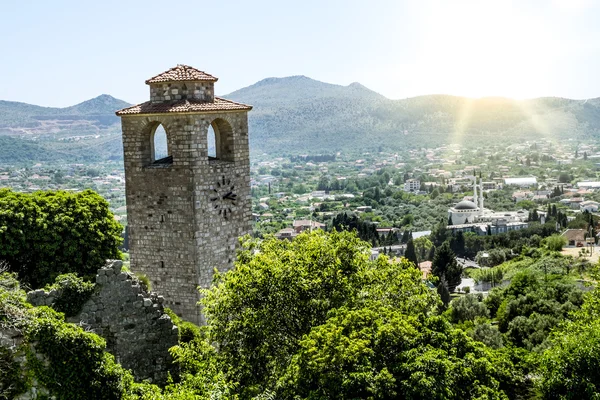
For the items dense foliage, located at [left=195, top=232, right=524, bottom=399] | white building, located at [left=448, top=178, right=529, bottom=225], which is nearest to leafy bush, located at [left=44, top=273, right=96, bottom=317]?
dense foliage, located at [left=195, top=232, right=524, bottom=399]

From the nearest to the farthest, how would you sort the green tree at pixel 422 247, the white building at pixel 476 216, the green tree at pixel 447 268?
the green tree at pixel 447 268
the green tree at pixel 422 247
the white building at pixel 476 216

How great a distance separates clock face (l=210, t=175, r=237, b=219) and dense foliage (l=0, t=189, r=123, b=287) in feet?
8.65

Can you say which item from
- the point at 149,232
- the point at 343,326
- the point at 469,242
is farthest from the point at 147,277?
the point at 469,242

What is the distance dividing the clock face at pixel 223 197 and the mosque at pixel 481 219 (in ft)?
307

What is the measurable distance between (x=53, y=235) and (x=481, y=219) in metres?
109

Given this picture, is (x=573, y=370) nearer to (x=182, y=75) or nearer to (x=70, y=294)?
(x=70, y=294)

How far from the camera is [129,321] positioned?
11.0m

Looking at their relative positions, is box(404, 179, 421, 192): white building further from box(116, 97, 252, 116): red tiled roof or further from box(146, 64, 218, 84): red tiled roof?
box(116, 97, 252, 116): red tiled roof

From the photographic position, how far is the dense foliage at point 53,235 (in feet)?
49.7

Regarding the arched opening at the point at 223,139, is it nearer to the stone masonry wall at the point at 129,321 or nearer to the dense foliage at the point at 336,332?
the dense foliage at the point at 336,332

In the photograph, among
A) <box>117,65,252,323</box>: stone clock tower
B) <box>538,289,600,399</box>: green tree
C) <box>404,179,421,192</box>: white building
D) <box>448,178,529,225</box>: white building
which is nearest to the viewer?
<box>538,289,600,399</box>: green tree

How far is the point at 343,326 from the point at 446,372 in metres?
1.63

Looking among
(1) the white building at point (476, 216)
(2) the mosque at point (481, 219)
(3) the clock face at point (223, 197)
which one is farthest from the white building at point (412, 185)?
(3) the clock face at point (223, 197)

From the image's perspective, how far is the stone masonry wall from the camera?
422 inches
